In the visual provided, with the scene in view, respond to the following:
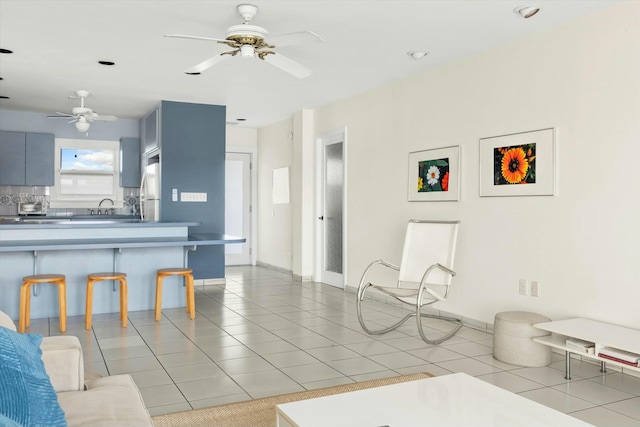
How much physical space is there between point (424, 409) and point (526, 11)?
294 centimetres

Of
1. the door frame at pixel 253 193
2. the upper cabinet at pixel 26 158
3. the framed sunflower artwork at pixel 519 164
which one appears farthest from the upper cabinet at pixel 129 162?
the framed sunflower artwork at pixel 519 164

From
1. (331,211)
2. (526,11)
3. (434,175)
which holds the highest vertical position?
(526,11)

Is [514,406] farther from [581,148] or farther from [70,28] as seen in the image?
[70,28]

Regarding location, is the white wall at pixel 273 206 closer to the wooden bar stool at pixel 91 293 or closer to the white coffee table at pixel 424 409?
the wooden bar stool at pixel 91 293

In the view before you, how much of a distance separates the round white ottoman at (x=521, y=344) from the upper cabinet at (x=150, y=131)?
512 cm

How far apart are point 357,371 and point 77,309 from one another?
3.19 meters

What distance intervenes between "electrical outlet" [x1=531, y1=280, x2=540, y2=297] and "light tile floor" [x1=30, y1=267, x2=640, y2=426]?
0.48 meters

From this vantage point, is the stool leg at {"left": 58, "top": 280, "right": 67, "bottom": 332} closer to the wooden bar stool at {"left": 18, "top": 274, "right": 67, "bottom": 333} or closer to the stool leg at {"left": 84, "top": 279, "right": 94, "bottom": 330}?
the wooden bar stool at {"left": 18, "top": 274, "right": 67, "bottom": 333}

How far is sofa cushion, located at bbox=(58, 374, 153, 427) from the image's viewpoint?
169 centimetres

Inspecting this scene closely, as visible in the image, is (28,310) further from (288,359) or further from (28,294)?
(288,359)

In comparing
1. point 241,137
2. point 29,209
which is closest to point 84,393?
point 29,209

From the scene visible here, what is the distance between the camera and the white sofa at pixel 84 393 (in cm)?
171

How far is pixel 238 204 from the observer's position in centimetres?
930

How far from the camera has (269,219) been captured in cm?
907
